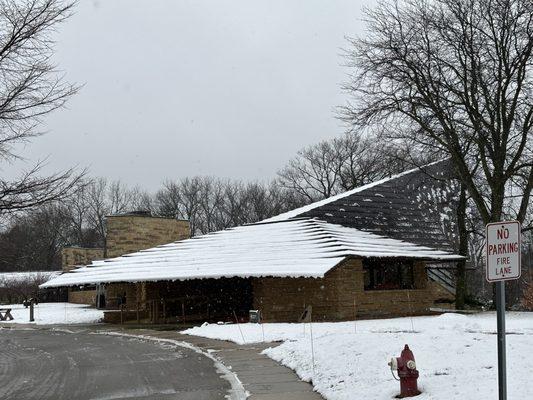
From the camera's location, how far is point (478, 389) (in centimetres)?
776

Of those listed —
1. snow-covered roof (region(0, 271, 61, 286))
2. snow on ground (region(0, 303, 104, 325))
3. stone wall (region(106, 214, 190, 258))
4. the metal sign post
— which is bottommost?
snow on ground (region(0, 303, 104, 325))

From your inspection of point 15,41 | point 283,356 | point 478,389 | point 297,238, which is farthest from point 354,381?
point 297,238

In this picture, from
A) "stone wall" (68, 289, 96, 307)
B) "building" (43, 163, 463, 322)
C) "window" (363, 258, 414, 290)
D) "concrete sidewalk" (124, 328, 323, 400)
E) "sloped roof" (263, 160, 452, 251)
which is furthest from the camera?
"stone wall" (68, 289, 96, 307)

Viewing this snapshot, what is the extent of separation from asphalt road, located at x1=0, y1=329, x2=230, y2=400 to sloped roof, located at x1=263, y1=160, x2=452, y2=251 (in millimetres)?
13928

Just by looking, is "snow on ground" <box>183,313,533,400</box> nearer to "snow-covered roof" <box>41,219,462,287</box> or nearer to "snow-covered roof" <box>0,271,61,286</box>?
"snow-covered roof" <box>41,219,462,287</box>

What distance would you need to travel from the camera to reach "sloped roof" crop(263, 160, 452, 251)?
100 feet

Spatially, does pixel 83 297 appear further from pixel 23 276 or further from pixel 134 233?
pixel 23 276

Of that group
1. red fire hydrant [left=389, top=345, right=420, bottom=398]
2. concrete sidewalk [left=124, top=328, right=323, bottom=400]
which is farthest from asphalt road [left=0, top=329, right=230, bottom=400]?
red fire hydrant [left=389, top=345, right=420, bottom=398]

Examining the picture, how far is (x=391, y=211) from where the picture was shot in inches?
1300

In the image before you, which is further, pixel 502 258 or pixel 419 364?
pixel 419 364

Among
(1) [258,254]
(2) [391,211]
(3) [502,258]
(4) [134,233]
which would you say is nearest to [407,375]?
(3) [502,258]

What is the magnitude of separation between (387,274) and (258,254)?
582cm

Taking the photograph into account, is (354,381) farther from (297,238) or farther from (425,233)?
(425,233)

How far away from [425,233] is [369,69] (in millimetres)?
10235
